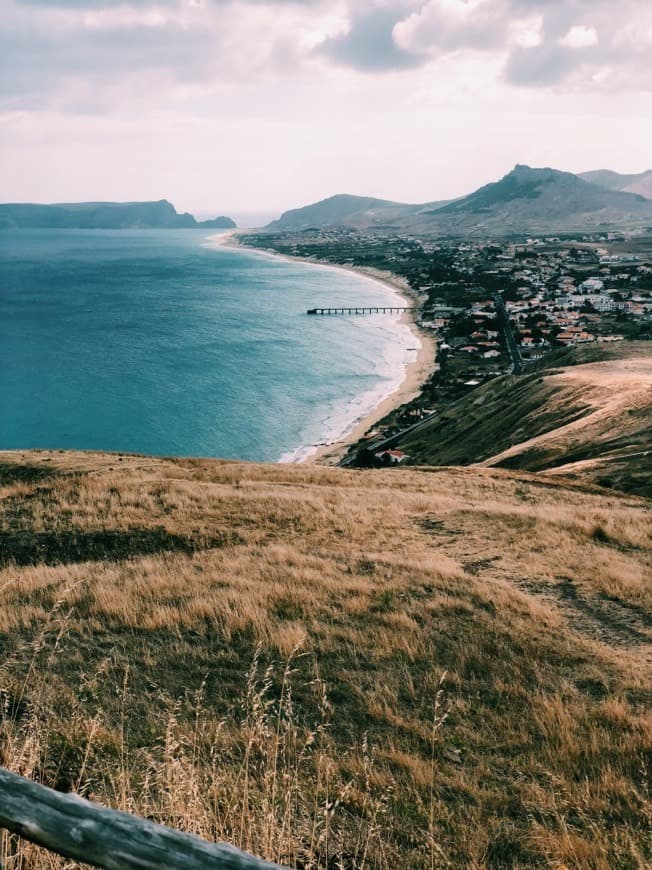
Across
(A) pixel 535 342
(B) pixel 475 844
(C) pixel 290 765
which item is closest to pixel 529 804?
(B) pixel 475 844

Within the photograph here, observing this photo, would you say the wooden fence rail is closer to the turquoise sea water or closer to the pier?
the turquoise sea water

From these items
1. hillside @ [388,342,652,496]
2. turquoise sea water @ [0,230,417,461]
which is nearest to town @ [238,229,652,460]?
turquoise sea water @ [0,230,417,461]

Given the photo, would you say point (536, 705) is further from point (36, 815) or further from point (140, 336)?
point (140, 336)

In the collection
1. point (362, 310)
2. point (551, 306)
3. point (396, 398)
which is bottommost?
point (396, 398)

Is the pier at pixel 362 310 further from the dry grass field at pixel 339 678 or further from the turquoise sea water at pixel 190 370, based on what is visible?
the dry grass field at pixel 339 678

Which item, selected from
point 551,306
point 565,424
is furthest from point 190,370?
point 551,306

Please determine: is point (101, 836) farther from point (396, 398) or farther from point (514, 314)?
point (514, 314)

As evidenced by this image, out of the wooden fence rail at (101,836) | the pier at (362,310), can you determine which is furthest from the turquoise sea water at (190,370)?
the wooden fence rail at (101,836)
